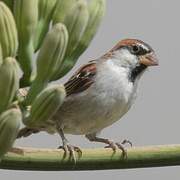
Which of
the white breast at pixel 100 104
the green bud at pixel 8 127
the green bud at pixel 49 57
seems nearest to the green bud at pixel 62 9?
the green bud at pixel 49 57

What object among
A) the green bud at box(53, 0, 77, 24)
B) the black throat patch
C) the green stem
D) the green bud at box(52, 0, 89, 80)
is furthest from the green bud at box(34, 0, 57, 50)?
the black throat patch

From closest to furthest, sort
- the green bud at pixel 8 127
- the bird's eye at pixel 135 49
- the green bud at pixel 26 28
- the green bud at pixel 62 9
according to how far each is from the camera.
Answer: the green bud at pixel 8 127 → the green bud at pixel 26 28 → the green bud at pixel 62 9 → the bird's eye at pixel 135 49

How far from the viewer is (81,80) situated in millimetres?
5340

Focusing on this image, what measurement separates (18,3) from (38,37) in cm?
30

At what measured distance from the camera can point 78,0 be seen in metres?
2.42

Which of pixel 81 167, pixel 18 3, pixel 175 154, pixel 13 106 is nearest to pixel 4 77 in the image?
pixel 13 106

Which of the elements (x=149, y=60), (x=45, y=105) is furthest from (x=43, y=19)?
(x=149, y=60)

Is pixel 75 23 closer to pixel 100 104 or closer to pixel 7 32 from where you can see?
pixel 7 32

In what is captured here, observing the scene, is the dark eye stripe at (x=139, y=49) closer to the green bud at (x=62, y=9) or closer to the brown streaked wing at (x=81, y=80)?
the brown streaked wing at (x=81, y=80)

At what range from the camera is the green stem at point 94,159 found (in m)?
2.28

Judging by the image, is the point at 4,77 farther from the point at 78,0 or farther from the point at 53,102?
the point at 78,0

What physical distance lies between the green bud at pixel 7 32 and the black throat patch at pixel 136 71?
299cm

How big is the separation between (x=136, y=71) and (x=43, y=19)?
8.52ft

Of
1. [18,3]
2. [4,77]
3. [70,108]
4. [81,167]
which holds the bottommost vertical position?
[70,108]
